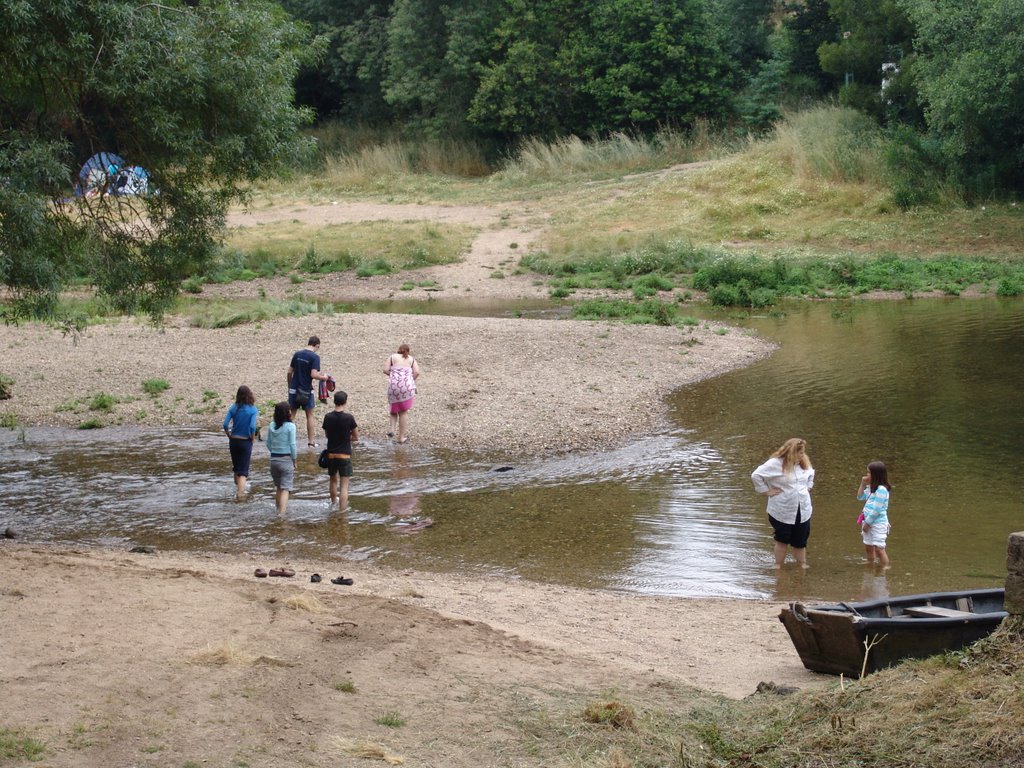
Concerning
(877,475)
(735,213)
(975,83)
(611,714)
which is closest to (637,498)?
(877,475)

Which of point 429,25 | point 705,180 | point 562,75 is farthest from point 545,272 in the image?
point 429,25

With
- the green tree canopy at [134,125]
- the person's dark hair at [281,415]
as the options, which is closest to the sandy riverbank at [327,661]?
the person's dark hair at [281,415]

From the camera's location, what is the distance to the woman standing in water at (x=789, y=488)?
11828 mm

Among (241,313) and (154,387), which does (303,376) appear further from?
(241,313)

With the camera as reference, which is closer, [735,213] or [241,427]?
[241,427]

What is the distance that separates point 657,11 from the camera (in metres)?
50.4

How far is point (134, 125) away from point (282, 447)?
4.04m

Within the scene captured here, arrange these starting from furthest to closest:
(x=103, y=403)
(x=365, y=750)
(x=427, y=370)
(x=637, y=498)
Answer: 1. (x=427, y=370)
2. (x=103, y=403)
3. (x=637, y=498)
4. (x=365, y=750)

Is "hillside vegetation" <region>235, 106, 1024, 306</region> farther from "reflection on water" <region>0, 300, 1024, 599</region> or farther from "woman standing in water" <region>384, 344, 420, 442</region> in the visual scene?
"woman standing in water" <region>384, 344, 420, 442</region>

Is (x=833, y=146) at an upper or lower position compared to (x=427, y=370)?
upper

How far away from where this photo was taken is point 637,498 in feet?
48.7

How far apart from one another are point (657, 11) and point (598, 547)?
138 feet

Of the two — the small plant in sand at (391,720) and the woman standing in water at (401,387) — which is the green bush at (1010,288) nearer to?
the woman standing in water at (401,387)

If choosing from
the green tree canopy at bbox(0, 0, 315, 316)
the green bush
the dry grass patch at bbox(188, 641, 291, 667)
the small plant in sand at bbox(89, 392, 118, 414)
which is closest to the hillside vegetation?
the green bush
